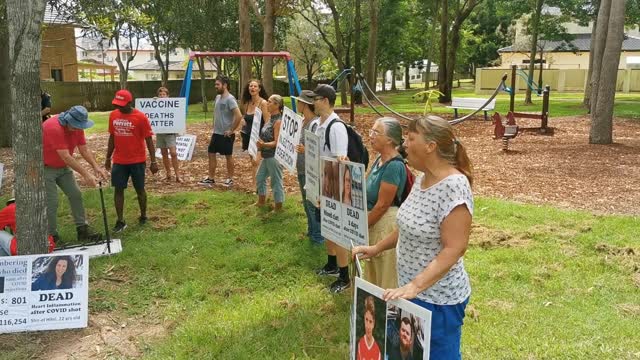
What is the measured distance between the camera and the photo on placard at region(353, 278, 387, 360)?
2838mm

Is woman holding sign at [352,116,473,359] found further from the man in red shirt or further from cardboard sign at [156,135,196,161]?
cardboard sign at [156,135,196,161]

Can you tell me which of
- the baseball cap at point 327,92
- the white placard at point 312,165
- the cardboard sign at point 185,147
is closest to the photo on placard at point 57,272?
the white placard at point 312,165

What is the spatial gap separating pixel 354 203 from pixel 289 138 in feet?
8.76

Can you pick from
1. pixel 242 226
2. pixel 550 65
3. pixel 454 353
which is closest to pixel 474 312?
pixel 454 353

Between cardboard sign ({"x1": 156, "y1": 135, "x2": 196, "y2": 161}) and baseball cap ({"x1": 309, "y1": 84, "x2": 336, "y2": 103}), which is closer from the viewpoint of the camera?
baseball cap ({"x1": 309, "y1": 84, "x2": 336, "y2": 103})

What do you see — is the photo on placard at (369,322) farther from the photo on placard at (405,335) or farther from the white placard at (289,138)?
the white placard at (289,138)

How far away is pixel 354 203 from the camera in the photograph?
412 centimetres

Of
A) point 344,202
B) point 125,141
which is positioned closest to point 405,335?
point 344,202

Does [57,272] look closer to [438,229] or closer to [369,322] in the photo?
[369,322]

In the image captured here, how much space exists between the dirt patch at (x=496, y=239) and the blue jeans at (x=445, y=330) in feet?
13.1

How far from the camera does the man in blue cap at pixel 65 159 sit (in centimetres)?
646

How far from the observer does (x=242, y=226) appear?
25.5 feet

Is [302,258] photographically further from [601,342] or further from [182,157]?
A: [182,157]

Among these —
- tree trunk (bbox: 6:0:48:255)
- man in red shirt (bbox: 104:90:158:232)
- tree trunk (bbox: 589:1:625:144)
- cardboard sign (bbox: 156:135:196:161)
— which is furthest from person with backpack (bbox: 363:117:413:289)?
tree trunk (bbox: 589:1:625:144)
